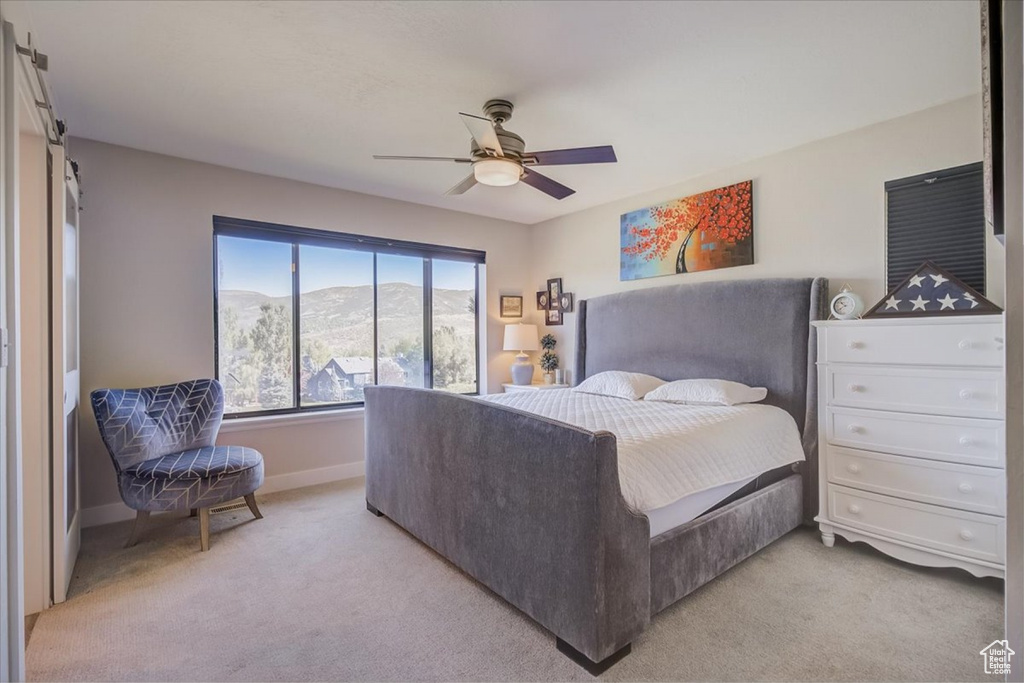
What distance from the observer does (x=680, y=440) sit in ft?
6.89

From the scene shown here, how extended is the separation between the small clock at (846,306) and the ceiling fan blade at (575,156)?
1607mm

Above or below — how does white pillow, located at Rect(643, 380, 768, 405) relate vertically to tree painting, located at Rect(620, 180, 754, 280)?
below

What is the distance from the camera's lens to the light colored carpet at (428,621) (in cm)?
165

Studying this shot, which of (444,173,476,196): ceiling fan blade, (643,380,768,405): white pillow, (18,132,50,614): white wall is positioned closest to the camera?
(18,132,50,614): white wall

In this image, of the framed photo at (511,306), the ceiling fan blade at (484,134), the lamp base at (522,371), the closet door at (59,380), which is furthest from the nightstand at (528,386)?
the closet door at (59,380)

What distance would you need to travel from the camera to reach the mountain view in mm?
3609

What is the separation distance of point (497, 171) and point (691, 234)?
202 cm

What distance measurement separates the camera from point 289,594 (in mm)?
2139

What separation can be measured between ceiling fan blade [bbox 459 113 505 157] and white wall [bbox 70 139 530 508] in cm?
217

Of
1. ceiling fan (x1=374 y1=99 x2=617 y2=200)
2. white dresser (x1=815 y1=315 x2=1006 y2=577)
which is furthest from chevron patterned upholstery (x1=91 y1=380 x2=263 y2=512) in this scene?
white dresser (x1=815 y1=315 x2=1006 y2=577)

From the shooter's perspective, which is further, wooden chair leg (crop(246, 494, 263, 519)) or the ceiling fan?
wooden chair leg (crop(246, 494, 263, 519))

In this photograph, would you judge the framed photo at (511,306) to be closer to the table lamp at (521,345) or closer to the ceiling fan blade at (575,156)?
the table lamp at (521,345)

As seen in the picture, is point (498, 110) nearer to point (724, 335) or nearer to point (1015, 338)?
point (724, 335)

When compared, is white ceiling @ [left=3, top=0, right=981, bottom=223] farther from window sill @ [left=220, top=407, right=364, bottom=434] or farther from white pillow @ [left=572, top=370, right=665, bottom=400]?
window sill @ [left=220, top=407, right=364, bottom=434]
